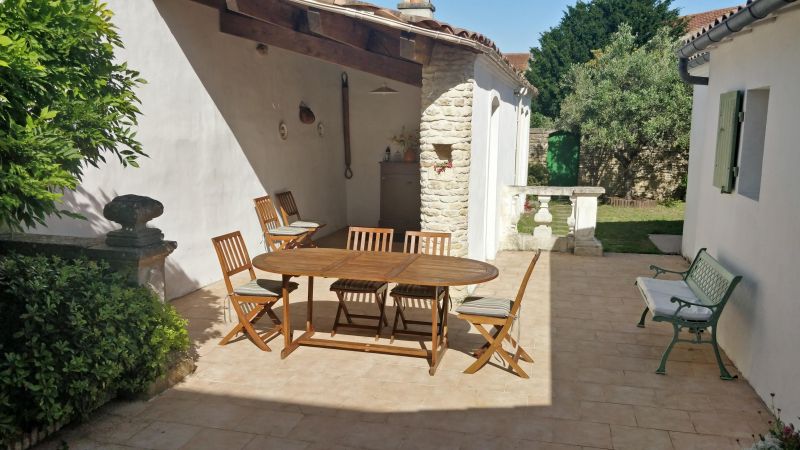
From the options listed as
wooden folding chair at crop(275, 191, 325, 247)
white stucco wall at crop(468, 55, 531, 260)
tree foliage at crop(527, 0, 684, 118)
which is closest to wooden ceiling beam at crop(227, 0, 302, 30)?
white stucco wall at crop(468, 55, 531, 260)

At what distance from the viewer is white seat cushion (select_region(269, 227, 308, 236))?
8875 mm

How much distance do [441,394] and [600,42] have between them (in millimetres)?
23228

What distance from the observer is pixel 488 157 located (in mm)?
8789

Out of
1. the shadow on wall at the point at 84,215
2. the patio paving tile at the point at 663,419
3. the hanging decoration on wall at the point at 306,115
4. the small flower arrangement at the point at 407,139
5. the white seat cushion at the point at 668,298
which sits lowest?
the patio paving tile at the point at 663,419

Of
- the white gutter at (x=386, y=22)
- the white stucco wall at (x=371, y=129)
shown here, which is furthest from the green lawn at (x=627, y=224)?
the white gutter at (x=386, y=22)

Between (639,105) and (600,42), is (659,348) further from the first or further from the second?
(600,42)

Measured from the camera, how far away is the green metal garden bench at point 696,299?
5.05 meters

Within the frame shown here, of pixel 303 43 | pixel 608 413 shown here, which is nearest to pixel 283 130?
pixel 303 43

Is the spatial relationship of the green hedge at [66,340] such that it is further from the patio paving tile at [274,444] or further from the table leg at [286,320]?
the table leg at [286,320]

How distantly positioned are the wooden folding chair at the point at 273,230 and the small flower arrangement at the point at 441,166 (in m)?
2.71

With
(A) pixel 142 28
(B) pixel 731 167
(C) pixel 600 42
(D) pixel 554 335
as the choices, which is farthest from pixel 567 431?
(C) pixel 600 42

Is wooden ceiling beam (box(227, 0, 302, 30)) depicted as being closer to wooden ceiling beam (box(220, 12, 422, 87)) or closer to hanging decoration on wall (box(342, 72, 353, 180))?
wooden ceiling beam (box(220, 12, 422, 87))

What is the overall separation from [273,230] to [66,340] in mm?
5187

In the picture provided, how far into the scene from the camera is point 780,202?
442 cm
